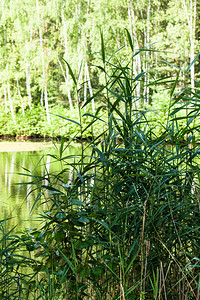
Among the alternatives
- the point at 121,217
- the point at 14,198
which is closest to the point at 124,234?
the point at 121,217

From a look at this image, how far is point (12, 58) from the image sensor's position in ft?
55.8

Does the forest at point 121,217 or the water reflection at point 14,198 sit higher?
the forest at point 121,217

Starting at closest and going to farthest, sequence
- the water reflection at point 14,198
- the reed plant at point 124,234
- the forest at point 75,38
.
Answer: the reed plant at point 124,234 < the water reflection at point 14,198 < the forest at point 75,38

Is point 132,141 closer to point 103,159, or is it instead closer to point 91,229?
point 103,159

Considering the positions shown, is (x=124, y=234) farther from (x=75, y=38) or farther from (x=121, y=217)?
(x=75, y=38)

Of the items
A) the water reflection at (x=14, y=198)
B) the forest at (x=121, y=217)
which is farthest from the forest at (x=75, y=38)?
the forest at (x=121, y=217)

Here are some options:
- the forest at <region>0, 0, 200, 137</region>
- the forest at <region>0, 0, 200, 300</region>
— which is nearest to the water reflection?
the forest at <region>0, 0, 200, 300</region>

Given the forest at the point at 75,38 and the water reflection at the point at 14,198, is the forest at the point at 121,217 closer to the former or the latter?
the water reflection at the point at 14,198

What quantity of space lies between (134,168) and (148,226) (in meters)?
0.24

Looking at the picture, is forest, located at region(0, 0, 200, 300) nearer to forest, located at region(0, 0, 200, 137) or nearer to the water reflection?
the water reflection

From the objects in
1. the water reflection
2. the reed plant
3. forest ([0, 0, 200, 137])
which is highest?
forest ([0, 0, 200, 137])

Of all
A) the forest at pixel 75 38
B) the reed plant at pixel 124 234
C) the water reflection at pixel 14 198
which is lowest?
the water reflection at pixel 14 198

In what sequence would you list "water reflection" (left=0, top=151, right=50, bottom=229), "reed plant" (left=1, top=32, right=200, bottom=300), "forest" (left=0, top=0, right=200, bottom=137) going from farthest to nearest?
"forest" (left=0, top=0, right=200, bottom=137), "water reflection" (left=0, top=151, right=50, bottom=229), "reed plant" (left=1, top=32, right=200, bottom=300)

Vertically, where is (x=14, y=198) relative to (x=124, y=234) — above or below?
below
